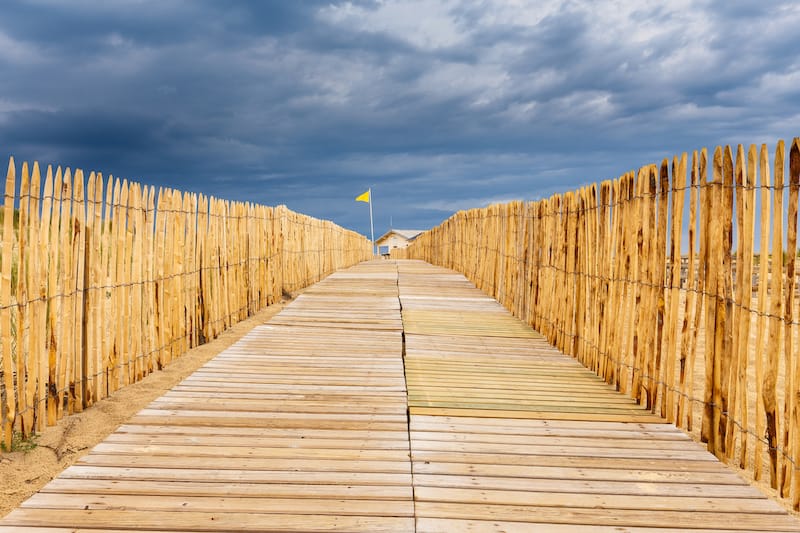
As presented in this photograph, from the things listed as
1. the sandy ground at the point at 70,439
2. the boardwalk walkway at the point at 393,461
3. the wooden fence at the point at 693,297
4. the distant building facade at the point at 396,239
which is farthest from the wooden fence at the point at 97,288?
the distant building facade at the point at 396,239

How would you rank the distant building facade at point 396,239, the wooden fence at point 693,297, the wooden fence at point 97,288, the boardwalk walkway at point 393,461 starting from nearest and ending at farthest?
1. the boardwalk walkway at point 393,461
2. the wooden fence at point 693,297
3. the wooden fence at point 97,288
4. the distant building facade at point 396,239

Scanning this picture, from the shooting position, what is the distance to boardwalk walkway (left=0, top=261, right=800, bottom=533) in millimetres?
2586

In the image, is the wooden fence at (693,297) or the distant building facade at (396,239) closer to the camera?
the wooden fence at (693,297)

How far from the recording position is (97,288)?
476cm

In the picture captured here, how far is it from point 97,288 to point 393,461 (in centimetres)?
305

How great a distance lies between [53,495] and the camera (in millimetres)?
2762

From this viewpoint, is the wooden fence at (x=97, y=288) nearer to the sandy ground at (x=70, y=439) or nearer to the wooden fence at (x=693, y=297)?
the sandy ground at (x=70, y=439)

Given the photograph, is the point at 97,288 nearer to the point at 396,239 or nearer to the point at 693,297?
the point at 693,297

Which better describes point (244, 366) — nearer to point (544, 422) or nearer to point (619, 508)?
point (544, 422)

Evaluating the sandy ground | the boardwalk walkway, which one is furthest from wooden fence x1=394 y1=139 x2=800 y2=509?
the sandy ground

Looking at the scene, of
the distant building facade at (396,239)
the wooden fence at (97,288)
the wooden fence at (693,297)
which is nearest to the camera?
the wooden fence at (693,297)

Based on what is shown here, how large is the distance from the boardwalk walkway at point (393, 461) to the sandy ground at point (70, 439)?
21.8 inches

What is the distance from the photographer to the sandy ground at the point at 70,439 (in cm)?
350

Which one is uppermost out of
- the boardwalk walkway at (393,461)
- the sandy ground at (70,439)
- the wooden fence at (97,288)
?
the wooden fence at (97,288)
